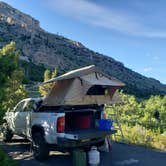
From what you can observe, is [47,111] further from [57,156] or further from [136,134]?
[136,134]

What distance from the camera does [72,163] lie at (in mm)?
11945

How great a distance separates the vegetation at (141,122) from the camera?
16.9 metres

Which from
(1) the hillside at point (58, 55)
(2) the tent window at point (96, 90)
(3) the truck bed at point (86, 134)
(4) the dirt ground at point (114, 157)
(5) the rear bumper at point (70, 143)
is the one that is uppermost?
(1) the hillside at point (58, 55)

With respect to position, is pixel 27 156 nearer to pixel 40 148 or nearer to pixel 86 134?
pixel 40 148

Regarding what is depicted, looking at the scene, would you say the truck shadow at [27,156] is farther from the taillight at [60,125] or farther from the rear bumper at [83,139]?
the taillight at [60,125]

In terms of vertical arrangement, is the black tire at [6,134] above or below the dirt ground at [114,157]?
above

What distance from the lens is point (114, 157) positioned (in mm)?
12711

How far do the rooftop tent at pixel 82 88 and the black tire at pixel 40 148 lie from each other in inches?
48.3

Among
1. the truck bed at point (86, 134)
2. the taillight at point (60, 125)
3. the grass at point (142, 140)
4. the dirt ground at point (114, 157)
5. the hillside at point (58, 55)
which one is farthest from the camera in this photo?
the hillside at point (58, 55)

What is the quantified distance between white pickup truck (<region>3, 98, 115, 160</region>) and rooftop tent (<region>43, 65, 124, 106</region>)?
0.98ft

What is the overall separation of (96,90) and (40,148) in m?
2.89

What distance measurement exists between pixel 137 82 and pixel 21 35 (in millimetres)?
41836

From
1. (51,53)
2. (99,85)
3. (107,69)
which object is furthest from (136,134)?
(107,69)

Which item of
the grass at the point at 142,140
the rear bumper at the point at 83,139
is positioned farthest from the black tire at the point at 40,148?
the grass at the point at 142,140
